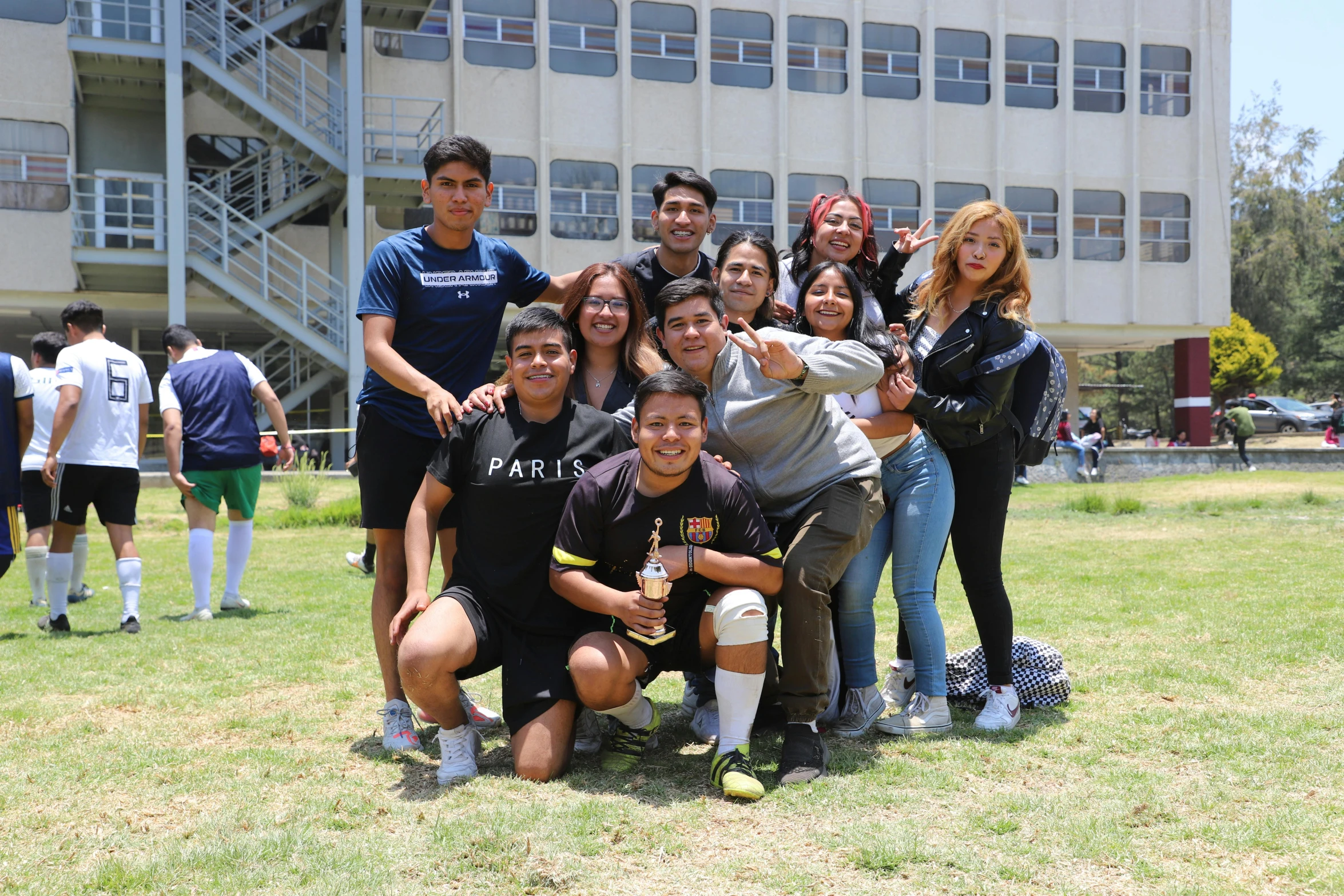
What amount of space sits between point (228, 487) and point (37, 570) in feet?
5.07

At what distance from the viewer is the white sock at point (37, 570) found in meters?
7.93

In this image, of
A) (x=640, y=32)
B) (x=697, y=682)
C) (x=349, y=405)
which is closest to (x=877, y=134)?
(x=640, y=32)

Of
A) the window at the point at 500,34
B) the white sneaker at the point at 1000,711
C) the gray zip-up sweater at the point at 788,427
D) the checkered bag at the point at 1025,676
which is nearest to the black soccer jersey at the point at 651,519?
the gray zip-up sweater at the point at 788,427

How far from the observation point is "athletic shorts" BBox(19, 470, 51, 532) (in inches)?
308

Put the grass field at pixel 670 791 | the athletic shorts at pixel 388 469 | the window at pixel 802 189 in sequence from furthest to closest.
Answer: the window at pixel 802 189, the athletic shorts at pixel 388 469, the grass field at pixel 670 791

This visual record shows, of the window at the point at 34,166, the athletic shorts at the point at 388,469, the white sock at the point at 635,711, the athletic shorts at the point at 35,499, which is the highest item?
the window at the point at 34,166

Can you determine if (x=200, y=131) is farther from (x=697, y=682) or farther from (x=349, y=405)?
(x=697, y=682)

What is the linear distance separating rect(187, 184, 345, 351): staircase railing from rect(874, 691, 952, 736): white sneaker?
18288mm

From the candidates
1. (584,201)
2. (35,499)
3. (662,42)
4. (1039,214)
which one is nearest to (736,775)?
(35,499)

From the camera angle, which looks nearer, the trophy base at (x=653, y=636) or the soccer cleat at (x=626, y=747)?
the trophy base at (x=653, y=636)

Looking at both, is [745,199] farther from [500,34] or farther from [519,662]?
[519,662]

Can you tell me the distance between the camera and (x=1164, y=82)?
31516 mm

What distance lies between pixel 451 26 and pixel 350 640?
2222 cm

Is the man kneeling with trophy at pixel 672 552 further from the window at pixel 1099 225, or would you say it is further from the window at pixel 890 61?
the window at pixel 1099 225
